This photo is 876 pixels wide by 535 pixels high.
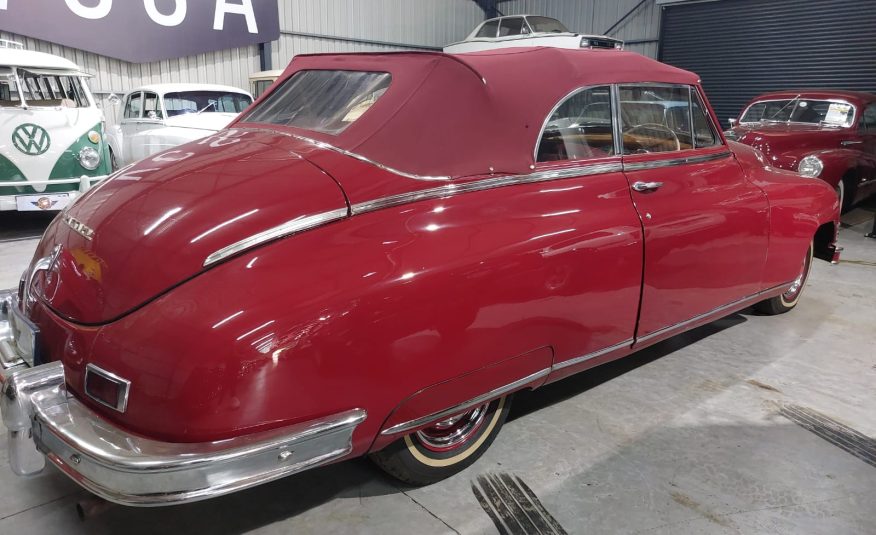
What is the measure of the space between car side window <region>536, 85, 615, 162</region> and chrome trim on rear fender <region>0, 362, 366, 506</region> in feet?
4.20

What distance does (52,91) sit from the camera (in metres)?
6.42

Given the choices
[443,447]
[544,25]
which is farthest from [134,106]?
[544,25]

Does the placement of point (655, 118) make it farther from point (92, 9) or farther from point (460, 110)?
point (92, 9)

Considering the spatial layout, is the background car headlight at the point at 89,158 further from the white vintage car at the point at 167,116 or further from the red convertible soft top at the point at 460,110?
the red convertible soft top at the point at 460,110

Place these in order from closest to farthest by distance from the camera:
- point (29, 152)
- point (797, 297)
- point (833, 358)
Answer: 1. point (833, 358)
2. point (797, 297)
3. point (29, 152)

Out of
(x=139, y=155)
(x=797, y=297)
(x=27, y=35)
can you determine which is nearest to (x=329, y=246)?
(x=797, y=297)

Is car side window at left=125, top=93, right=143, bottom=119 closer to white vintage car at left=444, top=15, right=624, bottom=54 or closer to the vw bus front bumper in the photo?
→ the vw bus front bumper

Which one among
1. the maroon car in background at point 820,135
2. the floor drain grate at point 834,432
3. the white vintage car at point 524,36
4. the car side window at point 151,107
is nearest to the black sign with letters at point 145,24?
the car side window at point 151,107

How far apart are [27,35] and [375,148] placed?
10.1 m

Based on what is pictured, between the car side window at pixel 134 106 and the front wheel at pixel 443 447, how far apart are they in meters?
7.50

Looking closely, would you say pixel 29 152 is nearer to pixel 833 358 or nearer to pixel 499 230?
pixel 499 230

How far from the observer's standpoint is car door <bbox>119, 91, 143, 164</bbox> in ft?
26.2

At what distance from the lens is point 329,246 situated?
1.74 meters

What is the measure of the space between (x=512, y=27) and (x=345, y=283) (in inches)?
483
